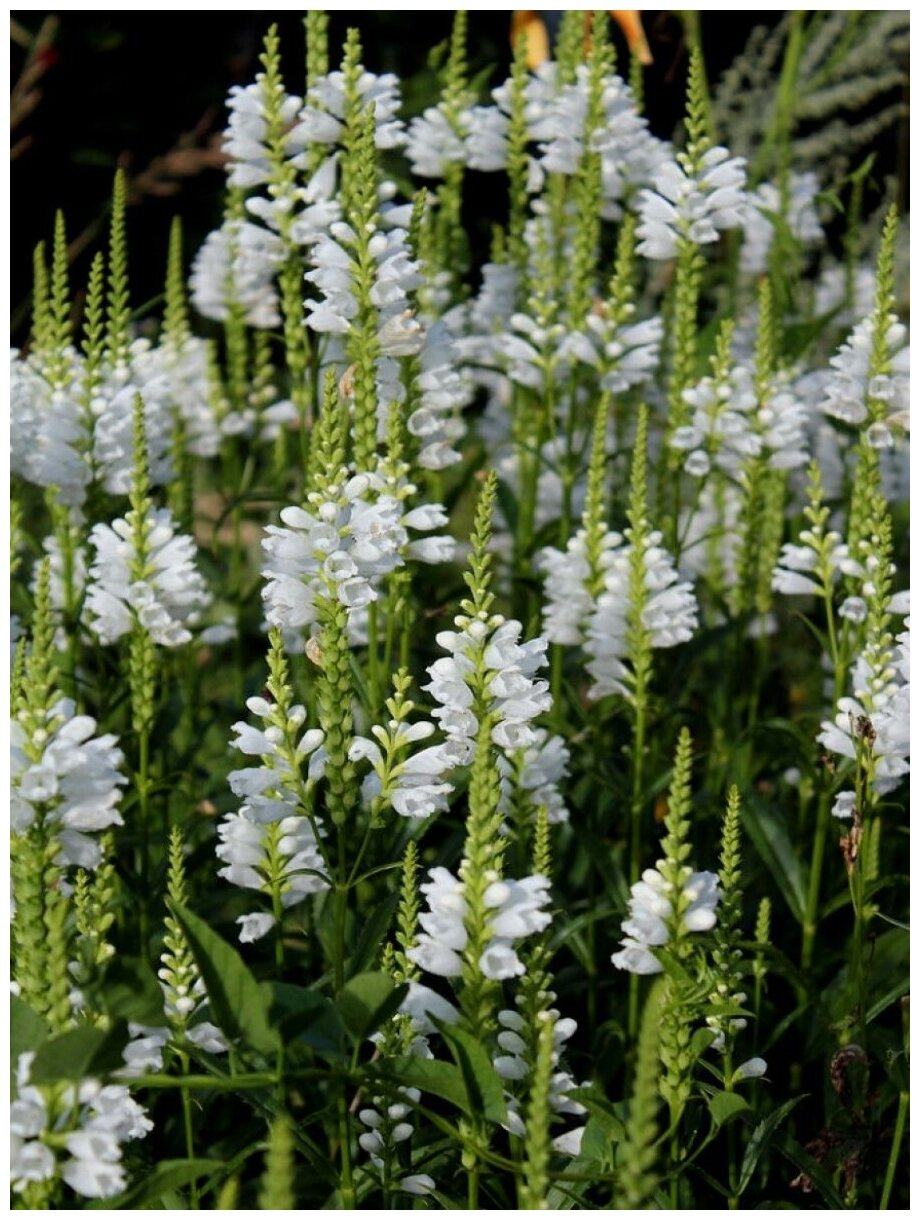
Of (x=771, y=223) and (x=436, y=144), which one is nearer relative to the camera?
(x=436, y=144)

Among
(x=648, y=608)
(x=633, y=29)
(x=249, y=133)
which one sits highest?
(x=633, y=29)

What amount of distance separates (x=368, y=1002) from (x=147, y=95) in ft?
24.3

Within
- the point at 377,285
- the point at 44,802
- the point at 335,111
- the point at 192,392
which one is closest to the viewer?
the point at 44,802

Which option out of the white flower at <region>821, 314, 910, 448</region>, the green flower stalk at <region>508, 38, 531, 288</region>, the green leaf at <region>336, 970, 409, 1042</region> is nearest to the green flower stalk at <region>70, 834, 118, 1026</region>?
the green leaf at <region>336, 970, 409, 1042</region>

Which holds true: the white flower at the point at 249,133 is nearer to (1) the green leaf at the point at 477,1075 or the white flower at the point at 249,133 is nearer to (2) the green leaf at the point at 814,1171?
(1) the green leaf at the point at 477,1075

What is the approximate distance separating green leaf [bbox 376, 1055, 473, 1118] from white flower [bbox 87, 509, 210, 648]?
1.10 meters

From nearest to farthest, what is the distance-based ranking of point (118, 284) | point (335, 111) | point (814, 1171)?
1. point (814, 1171)
2. point (118, 284)
3. point (335, 111)

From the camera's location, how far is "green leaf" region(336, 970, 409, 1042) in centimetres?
208

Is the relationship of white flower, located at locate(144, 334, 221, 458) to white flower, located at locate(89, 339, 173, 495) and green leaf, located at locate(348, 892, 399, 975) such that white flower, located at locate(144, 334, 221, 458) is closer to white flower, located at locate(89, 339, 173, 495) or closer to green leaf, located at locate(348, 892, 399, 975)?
white flower, located at locate(89, 339, 173, 495)

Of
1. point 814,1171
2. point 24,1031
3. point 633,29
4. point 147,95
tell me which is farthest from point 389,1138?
point 147,95

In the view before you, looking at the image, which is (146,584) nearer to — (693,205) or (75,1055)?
(75,1055)

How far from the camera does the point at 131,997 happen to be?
220cm

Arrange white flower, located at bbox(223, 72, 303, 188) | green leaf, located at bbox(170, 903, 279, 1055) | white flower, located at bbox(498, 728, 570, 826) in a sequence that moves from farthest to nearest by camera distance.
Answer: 1. white flower, located at bbox(223, 72, 303, 188)
2. white flower, located at bbox(498, 728, 570, 826)
3. green leaf, located at bbox(170, 903, 279, 1055)

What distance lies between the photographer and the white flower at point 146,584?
3.05 metres
